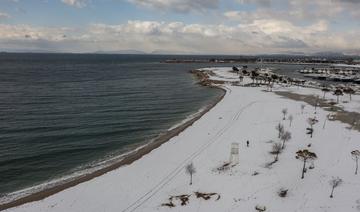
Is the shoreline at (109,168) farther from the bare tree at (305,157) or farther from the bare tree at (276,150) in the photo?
the bare tree at (305,157)

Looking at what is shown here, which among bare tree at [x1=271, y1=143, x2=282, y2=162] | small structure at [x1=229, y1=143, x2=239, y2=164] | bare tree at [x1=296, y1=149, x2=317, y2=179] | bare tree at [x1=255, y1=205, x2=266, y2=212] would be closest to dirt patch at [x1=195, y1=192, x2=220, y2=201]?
bare tree at [x1=255, y1=205, x2=266, y2=212]

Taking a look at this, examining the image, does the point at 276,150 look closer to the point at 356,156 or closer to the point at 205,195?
the point at 356,156

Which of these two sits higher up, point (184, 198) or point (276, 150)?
point (276, 150)

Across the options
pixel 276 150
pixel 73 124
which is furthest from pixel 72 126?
pixel 276 150

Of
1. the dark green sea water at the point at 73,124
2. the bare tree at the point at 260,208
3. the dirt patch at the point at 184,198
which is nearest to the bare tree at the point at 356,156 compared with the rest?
the bare tree at the point at 260,208

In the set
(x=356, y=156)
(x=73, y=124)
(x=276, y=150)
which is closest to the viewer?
(x=356, y=156)

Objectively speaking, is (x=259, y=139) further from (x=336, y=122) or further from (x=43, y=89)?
(x=43, y=89)

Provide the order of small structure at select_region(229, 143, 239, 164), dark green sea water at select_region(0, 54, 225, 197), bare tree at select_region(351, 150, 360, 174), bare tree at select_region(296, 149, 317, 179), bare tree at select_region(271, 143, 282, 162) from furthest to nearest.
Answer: bare tree at select_region(271, 143, 282, 162)
small structure at select_region(229, 143, 239, 164)
dark green sea water at select_region(0, 54, 225, 197)
bare tree at select_region(351, 150, 360, 174)
bare tree at select_region(296, 149, 317, 179)

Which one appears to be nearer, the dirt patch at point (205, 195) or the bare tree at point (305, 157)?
the dirt patch at point (205, 195)

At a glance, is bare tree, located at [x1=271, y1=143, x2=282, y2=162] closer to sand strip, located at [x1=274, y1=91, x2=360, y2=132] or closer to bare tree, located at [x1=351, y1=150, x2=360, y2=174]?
bare tree, located at [x1=351, y1=150, x2=360, y2=174]
